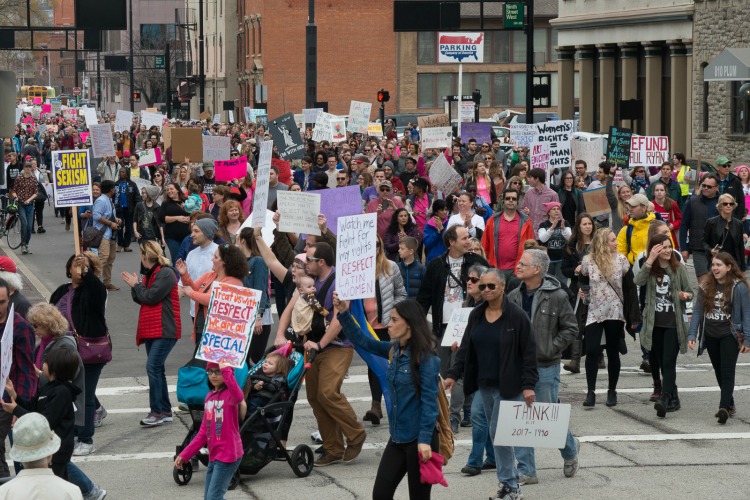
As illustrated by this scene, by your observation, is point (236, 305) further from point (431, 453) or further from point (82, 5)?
point (82, 5)

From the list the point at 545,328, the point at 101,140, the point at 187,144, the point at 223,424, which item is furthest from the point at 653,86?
the point at 223,424

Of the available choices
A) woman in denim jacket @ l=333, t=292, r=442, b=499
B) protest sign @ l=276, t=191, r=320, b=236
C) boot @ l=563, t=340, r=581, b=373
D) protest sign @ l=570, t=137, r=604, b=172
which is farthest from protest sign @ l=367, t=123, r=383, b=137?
woman in denim jacket @ l=333, t=292, r=442, b=499

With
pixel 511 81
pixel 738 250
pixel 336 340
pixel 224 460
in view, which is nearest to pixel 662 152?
pixel 738 250

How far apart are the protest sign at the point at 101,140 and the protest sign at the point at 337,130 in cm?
869

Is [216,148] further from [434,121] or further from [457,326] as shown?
[457,326]

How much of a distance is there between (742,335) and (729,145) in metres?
29.2

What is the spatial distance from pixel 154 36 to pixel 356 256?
361 feet

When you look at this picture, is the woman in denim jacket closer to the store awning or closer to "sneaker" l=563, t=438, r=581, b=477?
"sneaker" l=563, t=438, r=581, b=477

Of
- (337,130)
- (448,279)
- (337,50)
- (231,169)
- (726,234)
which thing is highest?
(337,50)

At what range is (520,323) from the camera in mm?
9086

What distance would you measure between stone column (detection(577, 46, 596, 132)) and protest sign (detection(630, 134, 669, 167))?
25796 mm

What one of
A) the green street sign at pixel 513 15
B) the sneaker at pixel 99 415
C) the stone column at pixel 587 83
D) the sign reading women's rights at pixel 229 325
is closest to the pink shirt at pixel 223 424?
the sign reading women's rights at pixel 229 325

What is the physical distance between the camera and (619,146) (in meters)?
24.5

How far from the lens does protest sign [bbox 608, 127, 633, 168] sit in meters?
24.2
